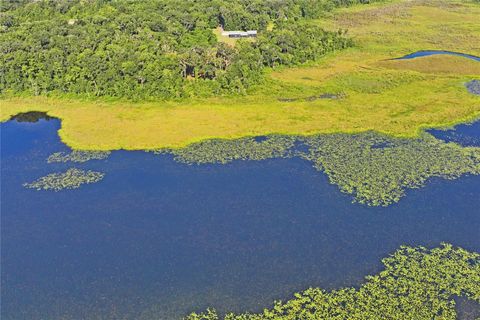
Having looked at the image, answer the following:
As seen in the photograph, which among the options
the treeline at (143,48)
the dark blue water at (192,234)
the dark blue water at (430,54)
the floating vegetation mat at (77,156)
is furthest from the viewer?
the dark blue water at (430,54)

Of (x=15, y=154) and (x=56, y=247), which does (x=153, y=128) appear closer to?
(x=15, y=154)

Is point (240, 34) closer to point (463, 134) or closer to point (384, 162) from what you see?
point (463, 134)

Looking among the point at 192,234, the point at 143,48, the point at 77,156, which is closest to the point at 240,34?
the point at 143,48

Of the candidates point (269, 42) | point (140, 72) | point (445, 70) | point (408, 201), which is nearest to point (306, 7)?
point (269, 42)

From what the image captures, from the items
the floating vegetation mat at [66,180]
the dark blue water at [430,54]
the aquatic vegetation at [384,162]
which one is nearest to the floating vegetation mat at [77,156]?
the floating vegetation mat at [66,180]

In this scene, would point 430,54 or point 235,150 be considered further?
point 430,54

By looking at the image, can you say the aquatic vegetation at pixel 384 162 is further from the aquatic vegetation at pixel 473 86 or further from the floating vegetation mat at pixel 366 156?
the aquatic vegetation at pixel 473 86
